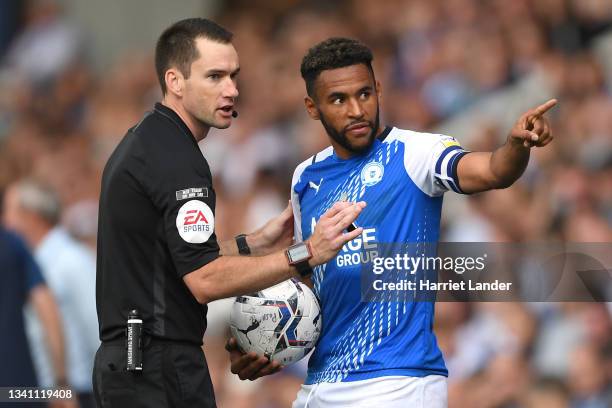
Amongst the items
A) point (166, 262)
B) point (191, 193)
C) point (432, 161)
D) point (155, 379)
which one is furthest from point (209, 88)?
point (155, 379)

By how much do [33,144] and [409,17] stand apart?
15.0ft

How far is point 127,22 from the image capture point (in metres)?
12.9

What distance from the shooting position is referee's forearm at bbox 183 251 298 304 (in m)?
4.98

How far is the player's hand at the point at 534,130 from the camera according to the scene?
15.8 feet

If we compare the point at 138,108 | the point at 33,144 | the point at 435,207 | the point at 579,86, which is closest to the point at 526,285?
the point at 579,86

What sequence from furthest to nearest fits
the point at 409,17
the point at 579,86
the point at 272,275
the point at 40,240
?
the point at 409,17, the point at 40,240, the point at 579,86, the point at 272,275

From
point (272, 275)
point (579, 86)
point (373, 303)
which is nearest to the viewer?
point (272, 275)

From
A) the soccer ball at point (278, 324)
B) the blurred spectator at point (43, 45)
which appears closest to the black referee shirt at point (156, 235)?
the soccer ball at point (278, 324)

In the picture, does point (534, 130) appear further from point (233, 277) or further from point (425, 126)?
point (425, 126)

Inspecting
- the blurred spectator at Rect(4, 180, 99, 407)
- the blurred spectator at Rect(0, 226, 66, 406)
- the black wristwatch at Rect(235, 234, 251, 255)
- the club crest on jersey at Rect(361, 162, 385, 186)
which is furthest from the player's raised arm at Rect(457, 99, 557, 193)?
the blurred spectator at Rect(4, 180, 99, 407)

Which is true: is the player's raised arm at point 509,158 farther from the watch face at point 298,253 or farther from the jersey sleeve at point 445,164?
the watch face at point 298,253

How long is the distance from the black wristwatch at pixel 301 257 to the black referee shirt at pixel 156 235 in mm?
360

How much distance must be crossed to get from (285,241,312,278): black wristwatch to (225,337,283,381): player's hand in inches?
31.6

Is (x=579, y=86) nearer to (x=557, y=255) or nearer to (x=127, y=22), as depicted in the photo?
(x=557, y=255)
